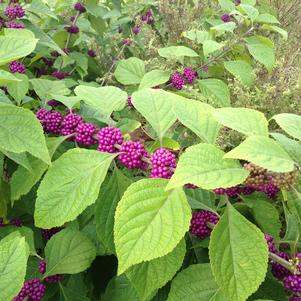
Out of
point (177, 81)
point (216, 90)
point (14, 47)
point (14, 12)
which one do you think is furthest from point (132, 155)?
point (14, 12)

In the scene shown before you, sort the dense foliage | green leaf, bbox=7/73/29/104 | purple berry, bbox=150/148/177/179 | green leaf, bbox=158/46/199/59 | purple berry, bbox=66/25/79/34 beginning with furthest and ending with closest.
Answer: purple berry, bbox=66/25/79/34, green leaf, bbox=158/46/199/59, green leaf, bbox=7/73/29/104, purple berry, bbox=150/148/177/179, the dense foliage

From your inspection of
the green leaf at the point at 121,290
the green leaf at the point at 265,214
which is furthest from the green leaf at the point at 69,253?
the green leaf at the point at 265,214

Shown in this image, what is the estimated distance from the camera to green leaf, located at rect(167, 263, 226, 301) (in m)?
1.20

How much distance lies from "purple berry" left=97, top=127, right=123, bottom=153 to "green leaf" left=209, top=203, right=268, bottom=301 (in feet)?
1.34

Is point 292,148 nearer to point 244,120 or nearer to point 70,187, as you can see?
point 244,120

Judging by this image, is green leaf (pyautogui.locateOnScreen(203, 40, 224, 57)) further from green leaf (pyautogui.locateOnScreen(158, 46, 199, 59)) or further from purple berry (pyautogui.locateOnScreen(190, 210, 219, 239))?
purple berry (pyautogui.locateOnScreen(190, 210, 219, 239))

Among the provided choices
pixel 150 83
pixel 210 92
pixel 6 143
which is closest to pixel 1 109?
pixel 6 143

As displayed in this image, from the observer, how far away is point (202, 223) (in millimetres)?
1247

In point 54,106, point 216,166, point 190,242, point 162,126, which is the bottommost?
point 54,106

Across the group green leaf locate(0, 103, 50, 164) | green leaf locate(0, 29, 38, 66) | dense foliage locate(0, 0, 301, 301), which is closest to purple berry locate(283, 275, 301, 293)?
dense foliage locate(0, 0, 301, 301)

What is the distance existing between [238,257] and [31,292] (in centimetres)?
71

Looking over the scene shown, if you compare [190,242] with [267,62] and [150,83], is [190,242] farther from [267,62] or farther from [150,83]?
[267,62]

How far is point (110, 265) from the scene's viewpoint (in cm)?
167

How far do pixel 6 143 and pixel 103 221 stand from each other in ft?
1.20
